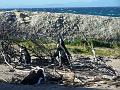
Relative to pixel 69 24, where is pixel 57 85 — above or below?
above

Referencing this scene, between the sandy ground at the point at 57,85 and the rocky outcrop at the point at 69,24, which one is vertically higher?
the sandy ground at the point at 57,85

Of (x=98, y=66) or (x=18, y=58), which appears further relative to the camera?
(x=18, y=58)

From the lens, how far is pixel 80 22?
3066 centimetres

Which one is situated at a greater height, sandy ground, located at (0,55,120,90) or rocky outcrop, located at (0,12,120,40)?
sandy ground, located at (0,55,120,90)

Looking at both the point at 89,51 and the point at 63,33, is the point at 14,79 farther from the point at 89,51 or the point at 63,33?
the point at 63,33

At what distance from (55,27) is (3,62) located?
1249 centimetres

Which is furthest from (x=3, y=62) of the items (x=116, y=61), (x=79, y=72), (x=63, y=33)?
(x=63, y=33)

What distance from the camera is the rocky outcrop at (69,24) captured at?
1126 inches

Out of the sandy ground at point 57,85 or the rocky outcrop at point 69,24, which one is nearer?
the sandy ground at point 57,85

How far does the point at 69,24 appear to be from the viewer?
1174 inches

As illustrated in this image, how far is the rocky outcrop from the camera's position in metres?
28.6

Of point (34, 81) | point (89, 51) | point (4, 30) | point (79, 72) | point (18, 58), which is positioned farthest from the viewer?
point (89, 51)

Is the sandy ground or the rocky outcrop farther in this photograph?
the rocky outcrop

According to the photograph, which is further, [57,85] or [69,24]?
[69,24]
